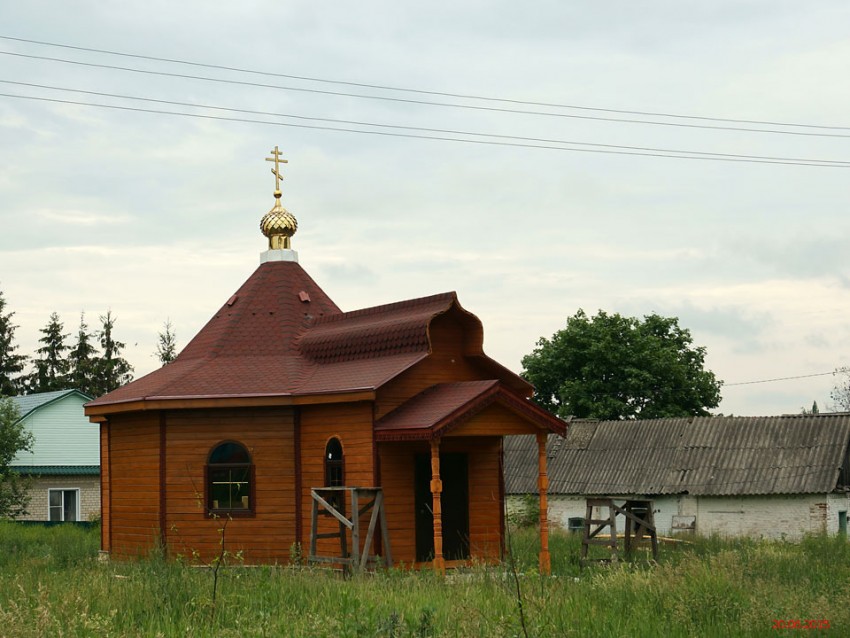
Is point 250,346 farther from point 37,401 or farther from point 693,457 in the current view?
point 37,401

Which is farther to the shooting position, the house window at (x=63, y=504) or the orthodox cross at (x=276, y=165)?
the house window at (x=63, y=504)

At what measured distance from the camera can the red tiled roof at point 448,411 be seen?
17.7 meters

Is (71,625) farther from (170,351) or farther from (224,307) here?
(170,351)

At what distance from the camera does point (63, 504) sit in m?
41.0

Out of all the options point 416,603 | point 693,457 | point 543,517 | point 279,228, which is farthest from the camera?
point 693,457

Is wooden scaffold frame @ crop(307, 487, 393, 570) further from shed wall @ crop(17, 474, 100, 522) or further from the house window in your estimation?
the house window

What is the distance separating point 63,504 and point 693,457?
21995 mm

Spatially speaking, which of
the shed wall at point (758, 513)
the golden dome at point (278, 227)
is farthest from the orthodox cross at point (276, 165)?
the shed wall at point (758, 513)

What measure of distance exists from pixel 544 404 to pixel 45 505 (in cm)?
2217

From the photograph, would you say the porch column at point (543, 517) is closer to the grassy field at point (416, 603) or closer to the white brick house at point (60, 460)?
the grassy field at point (416, 603)

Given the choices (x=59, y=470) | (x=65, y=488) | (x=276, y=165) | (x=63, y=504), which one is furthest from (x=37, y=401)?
(x=276, y=165)

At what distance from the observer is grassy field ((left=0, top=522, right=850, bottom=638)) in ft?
35.0

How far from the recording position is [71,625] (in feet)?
35.7

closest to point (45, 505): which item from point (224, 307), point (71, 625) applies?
point (224, 307)
